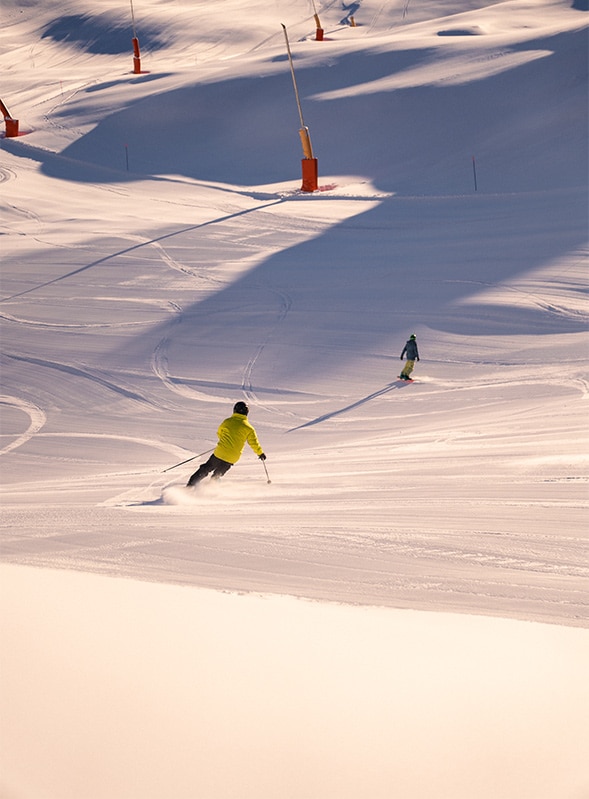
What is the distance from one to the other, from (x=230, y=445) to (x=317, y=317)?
7.01 m

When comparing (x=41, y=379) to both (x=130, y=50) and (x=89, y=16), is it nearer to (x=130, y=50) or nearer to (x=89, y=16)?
(x=130, y=50)

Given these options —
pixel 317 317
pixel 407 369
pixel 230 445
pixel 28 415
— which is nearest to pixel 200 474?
pixel 230 445

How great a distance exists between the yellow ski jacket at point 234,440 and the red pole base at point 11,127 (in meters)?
20.0

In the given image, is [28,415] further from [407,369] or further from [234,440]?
[407,369]

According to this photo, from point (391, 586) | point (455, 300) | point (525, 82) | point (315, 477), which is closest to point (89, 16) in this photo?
point (525, 82)

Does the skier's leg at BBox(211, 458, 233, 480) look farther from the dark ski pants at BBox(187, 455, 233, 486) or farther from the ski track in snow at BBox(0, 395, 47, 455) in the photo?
the ski track in snow at BBox(0, 395, 47, 455)

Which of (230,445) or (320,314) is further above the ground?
(230,445)

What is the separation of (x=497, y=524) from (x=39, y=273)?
13.3 metres

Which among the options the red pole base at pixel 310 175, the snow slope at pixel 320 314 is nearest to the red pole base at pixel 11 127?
the snow slope at pixel 320 314

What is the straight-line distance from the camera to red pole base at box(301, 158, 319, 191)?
22078mm

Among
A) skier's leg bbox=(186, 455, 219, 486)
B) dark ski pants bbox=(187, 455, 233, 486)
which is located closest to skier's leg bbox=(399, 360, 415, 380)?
dark ski pants bbox=(187, 455, 233, 486)

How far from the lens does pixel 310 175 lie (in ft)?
72.5

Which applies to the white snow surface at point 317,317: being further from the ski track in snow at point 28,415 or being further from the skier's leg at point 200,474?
the skier's leg at point 200,474

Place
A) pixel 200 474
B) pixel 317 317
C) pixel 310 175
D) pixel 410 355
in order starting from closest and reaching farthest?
1. pixel 200 474
2. pixel 410 355
3. pixel 317 317
4. pixel 310 175
